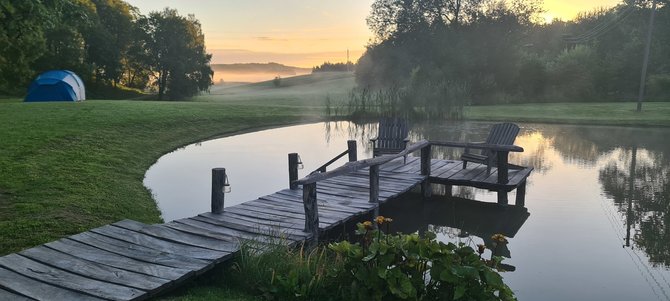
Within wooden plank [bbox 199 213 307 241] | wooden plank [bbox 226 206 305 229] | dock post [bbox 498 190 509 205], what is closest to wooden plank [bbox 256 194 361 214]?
wooden plank [bbox 226 206 305 229]

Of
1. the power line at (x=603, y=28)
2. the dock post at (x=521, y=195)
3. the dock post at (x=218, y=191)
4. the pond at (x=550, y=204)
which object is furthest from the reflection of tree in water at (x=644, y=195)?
the power line at (x=603, y=28)

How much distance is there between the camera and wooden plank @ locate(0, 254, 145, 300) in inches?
160

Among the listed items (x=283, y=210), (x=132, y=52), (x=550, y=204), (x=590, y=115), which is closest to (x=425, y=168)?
(x=550, y=204)

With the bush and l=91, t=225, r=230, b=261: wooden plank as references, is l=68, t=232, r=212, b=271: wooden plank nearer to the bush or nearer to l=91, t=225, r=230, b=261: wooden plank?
l=91, t=225, r=230, b=261: wooden plank

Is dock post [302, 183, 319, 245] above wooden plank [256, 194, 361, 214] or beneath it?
above

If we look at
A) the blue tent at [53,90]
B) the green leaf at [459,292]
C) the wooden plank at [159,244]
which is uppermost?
the blue tent at [53,90]

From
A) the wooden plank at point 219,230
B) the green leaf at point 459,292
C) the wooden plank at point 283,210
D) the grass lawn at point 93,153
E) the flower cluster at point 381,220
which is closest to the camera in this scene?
the green leaf at point 459,292

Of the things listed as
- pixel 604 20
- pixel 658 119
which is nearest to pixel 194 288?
pixel 658 119

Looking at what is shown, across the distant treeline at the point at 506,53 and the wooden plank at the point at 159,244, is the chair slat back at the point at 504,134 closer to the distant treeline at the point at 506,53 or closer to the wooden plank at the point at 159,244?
the wooden plank at the point at 159,244

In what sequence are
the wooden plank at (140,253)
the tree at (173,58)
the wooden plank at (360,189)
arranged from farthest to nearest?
the tree at (173,58) < the wooden plank at (360,189) < the wooden plank at (140,253)

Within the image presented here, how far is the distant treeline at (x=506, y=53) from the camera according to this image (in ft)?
122

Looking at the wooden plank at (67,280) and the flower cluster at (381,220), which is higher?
the flower cluster at (381,220)

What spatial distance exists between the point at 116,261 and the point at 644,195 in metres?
9.58

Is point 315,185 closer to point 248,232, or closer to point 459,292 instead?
point 248,232
